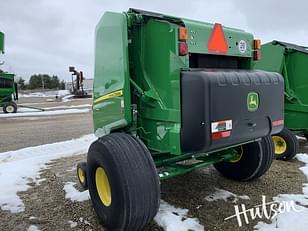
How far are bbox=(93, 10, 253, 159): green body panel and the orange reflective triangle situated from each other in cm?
4

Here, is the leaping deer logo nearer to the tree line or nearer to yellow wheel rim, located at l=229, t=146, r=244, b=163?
yellow wheel rim, located at l=229, t=146, r=244, b=163

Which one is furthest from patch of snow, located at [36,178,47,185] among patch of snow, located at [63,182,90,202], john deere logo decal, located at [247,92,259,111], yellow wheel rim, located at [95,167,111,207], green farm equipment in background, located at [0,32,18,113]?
green farm equipment in background, located at [0,32,18,113]

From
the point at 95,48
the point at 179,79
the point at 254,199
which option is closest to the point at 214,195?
the point at 254,199

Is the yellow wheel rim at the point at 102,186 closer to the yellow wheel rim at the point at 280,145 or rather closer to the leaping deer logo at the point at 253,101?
the leaping deer logo at the point at 253,101

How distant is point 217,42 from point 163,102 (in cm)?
76

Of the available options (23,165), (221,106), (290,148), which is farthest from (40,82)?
(221,106)

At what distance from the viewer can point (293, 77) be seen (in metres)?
5.97

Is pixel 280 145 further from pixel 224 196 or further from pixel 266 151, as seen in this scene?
pixel 224 196

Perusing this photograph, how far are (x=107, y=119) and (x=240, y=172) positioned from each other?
1916 millimetres

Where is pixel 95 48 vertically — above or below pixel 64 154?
above

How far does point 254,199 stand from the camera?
355cm

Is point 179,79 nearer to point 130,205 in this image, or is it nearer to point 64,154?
point 130,205

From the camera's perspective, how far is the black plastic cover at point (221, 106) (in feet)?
8.00

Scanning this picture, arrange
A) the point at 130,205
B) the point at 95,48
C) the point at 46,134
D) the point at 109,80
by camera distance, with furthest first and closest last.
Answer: the point at 46,134 < the point at 95,48 < the point at 109,80 < the point at 130,205
